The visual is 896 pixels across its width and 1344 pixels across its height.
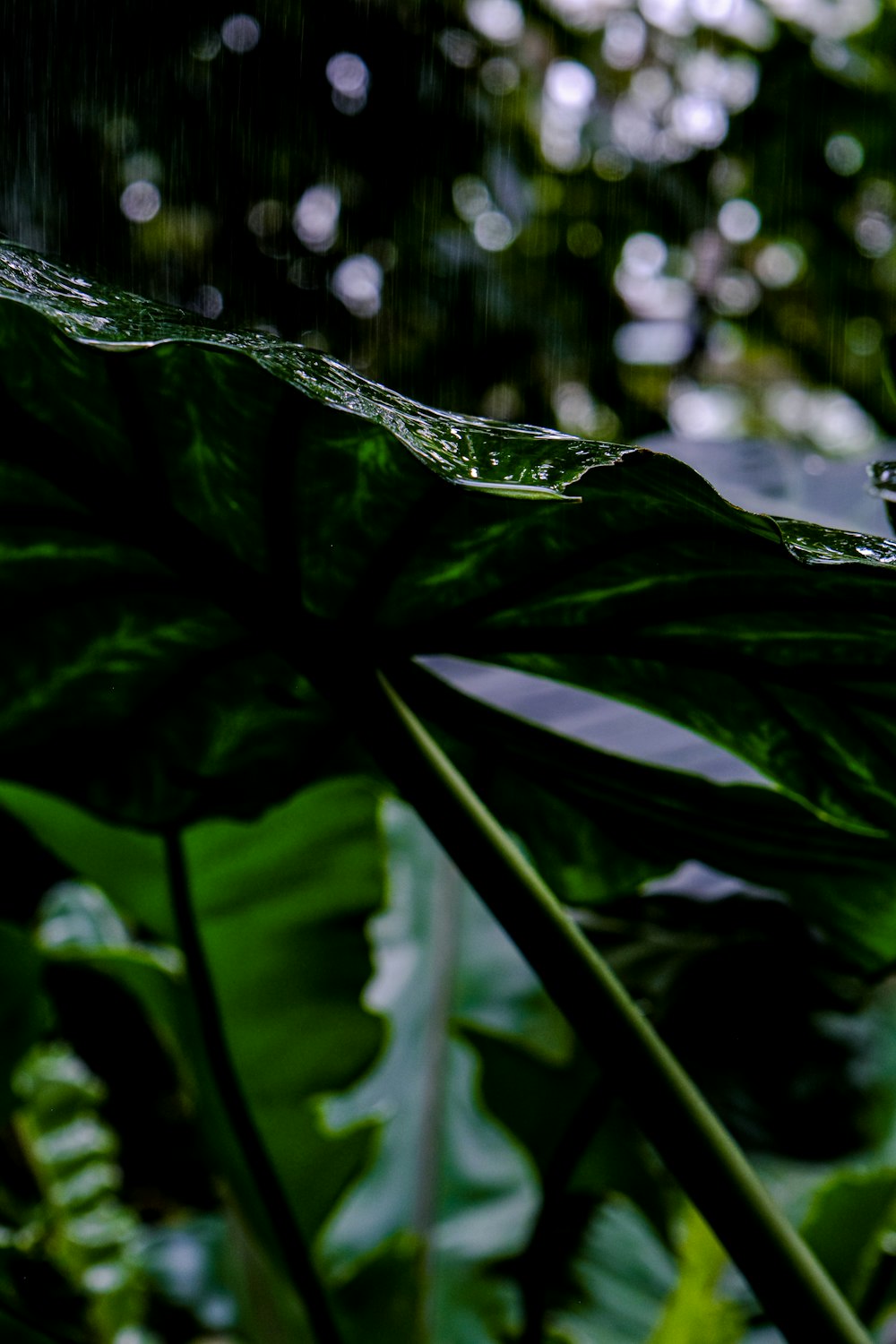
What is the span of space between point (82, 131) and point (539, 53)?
92 cm

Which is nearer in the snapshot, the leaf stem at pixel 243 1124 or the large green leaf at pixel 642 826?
the large green leaf at pixel 642 826

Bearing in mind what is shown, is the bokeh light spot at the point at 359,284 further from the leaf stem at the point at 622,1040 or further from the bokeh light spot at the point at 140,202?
the leaf stem at the point at 622,1040

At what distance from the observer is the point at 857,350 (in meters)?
2.75

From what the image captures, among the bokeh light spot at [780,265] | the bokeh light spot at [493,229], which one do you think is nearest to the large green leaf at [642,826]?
the bokeh light spot at [493,229]

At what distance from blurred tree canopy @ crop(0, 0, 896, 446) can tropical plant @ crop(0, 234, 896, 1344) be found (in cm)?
118

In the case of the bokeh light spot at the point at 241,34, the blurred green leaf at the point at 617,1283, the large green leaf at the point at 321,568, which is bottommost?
the blurred green leaf at the point at 617,1283

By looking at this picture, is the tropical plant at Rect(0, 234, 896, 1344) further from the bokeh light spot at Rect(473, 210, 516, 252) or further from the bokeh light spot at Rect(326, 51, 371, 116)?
the bokeh light spot at Rect(473, 210, 516, 252)

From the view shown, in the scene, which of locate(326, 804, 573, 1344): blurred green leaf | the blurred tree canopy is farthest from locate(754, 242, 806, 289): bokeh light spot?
locate(326, 804, 573, 1344): blurred green leaf

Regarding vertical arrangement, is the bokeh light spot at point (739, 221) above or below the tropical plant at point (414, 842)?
above

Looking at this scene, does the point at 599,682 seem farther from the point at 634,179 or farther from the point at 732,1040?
the point at 634,179

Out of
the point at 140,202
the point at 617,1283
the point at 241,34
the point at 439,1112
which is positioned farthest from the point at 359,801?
the point at 140,202

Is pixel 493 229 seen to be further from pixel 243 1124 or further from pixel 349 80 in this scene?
pixel 243 1124

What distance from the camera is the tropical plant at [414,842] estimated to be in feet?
1.00

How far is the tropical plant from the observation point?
306 mm
